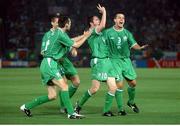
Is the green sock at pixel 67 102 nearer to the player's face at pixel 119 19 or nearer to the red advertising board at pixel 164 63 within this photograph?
the player's face at pixel 119 19

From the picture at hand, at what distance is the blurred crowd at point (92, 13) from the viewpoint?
4212cm

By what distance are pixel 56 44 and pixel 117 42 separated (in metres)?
1.68

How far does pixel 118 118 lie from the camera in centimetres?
1207

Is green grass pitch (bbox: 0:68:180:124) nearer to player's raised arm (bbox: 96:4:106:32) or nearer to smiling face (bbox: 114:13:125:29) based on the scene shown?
player's raised arm (bbox: 96:4:106:32)

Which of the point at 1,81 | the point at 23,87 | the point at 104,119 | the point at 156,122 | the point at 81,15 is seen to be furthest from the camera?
the point at 81,15

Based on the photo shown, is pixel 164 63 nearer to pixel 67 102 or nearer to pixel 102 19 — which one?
pixel 102 19

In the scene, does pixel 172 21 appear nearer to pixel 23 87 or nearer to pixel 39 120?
pixel 23 87

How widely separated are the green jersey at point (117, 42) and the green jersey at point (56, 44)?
1342mm

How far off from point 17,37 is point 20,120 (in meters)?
33.1


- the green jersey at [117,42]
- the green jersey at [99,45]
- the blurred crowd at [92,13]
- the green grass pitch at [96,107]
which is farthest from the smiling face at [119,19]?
the blurred crowd at [92,13]

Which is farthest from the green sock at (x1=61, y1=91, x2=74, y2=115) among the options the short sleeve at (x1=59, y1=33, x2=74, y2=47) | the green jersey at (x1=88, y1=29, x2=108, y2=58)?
the green jersey at (x1=88, y1=29, x2=108, y2=58)

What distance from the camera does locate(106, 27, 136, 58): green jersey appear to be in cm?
1315

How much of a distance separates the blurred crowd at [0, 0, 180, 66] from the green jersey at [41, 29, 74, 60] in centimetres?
2888

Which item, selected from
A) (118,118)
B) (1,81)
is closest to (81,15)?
(1,81)
